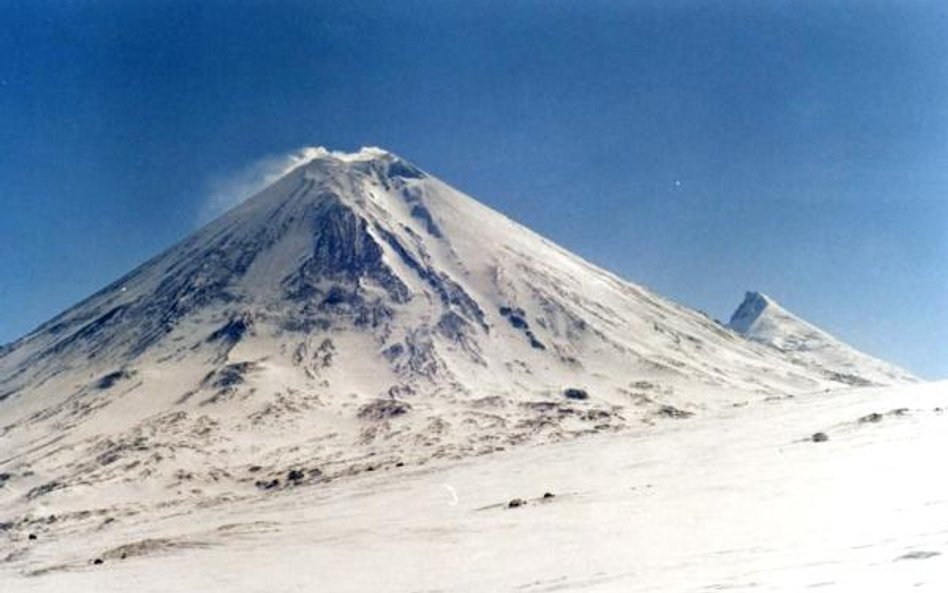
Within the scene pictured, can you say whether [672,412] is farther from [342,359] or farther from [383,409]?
[342,359]

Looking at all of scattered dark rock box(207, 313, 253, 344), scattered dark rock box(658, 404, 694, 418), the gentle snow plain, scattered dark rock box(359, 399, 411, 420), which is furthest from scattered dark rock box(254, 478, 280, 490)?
scattered dark rock box(207, 313, 253, 344)

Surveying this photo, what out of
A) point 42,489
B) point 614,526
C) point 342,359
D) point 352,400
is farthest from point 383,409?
point 614,526

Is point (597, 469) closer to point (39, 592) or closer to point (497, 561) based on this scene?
point (497, 561)

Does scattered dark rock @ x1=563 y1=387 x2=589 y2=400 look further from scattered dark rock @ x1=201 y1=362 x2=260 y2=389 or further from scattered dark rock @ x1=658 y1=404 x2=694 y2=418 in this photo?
scattered dark rock @ x1=201 y1=362 x2=260 y2=389

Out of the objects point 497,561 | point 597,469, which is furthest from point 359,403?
point 497,561

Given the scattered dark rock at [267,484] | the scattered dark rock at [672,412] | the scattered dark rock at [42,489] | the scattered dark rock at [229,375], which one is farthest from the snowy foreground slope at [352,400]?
the scattered dark rock at [672,412]

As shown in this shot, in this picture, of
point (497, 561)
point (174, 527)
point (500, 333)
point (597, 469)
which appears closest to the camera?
point (497, 561)
